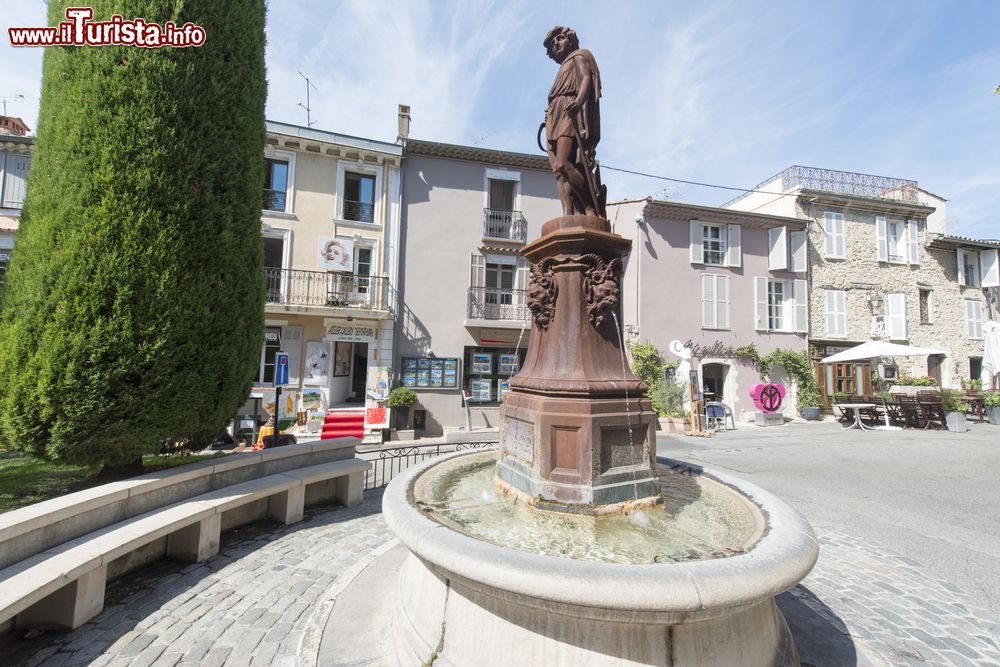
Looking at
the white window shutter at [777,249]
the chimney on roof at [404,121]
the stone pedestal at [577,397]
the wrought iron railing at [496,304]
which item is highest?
the chimney on roof at [404,121]

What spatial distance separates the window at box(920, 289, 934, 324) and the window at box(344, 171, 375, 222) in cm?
2402

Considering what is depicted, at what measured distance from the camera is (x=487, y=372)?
14.3m

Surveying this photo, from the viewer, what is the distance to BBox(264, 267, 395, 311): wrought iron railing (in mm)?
12828

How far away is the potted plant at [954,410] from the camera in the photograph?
1247 centimetres

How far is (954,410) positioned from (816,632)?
57.8ft

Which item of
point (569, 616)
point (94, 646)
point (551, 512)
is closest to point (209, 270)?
point (94, 646)

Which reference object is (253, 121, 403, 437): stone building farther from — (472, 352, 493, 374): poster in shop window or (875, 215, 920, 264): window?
(875, 215, 920, 264): window

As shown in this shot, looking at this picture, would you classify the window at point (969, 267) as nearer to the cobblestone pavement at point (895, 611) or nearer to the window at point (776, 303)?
the window at point (776, 303)

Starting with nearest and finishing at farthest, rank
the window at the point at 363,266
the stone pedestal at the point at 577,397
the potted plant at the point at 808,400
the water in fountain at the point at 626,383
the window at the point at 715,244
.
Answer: the stone pedestal at the point at 577,397 < the water in fountain at the point at 626,383 < the window at the point at 363,266 < the potted plant at the point at 808,400 < the window at the point at 715,244

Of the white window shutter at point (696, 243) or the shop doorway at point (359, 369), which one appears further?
the white window shutter at point (696, 243)

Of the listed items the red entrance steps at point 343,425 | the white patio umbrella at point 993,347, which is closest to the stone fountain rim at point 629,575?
the red entrance steps at point 343,425

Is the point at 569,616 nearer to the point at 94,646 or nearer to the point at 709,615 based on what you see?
the point at 709,615

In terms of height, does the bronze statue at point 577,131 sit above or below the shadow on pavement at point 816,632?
above

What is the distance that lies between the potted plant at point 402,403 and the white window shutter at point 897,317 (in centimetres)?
2022
